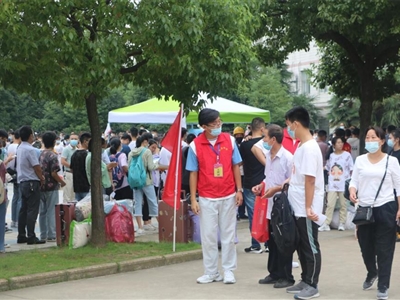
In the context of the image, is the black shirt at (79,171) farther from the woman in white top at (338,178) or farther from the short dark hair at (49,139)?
the woman in white top at (338,178)

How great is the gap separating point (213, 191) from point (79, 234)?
316cm

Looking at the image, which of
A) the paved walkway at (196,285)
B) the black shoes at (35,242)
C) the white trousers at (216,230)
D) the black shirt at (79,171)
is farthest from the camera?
the black shirt at (79,171)

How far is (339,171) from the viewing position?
14.5 meters

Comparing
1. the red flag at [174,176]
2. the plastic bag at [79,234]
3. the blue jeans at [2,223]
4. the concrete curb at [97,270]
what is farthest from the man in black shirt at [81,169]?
the concrete curb at [97,270]

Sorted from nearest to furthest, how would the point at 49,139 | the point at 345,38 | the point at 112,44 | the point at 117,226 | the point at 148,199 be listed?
the point at 112,44, the point at 117,226, the point at 49,139, the point at 148,199, the point at 345,38

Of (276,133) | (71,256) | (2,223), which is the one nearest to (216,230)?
(276,133)

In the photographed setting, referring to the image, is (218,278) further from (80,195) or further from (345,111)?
(345,111)

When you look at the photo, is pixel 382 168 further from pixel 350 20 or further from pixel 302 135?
pixel 350 20

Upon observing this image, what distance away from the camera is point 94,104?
36.9ft

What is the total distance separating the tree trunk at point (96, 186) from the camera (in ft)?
36.9

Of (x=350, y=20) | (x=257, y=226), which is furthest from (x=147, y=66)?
(x=350, y=20)

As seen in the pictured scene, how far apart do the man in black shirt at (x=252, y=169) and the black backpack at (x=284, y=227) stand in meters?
3.48

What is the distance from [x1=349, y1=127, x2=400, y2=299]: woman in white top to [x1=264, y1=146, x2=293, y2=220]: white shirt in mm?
951

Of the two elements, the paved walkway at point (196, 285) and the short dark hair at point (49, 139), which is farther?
the short dark hair at point (49, 139)
